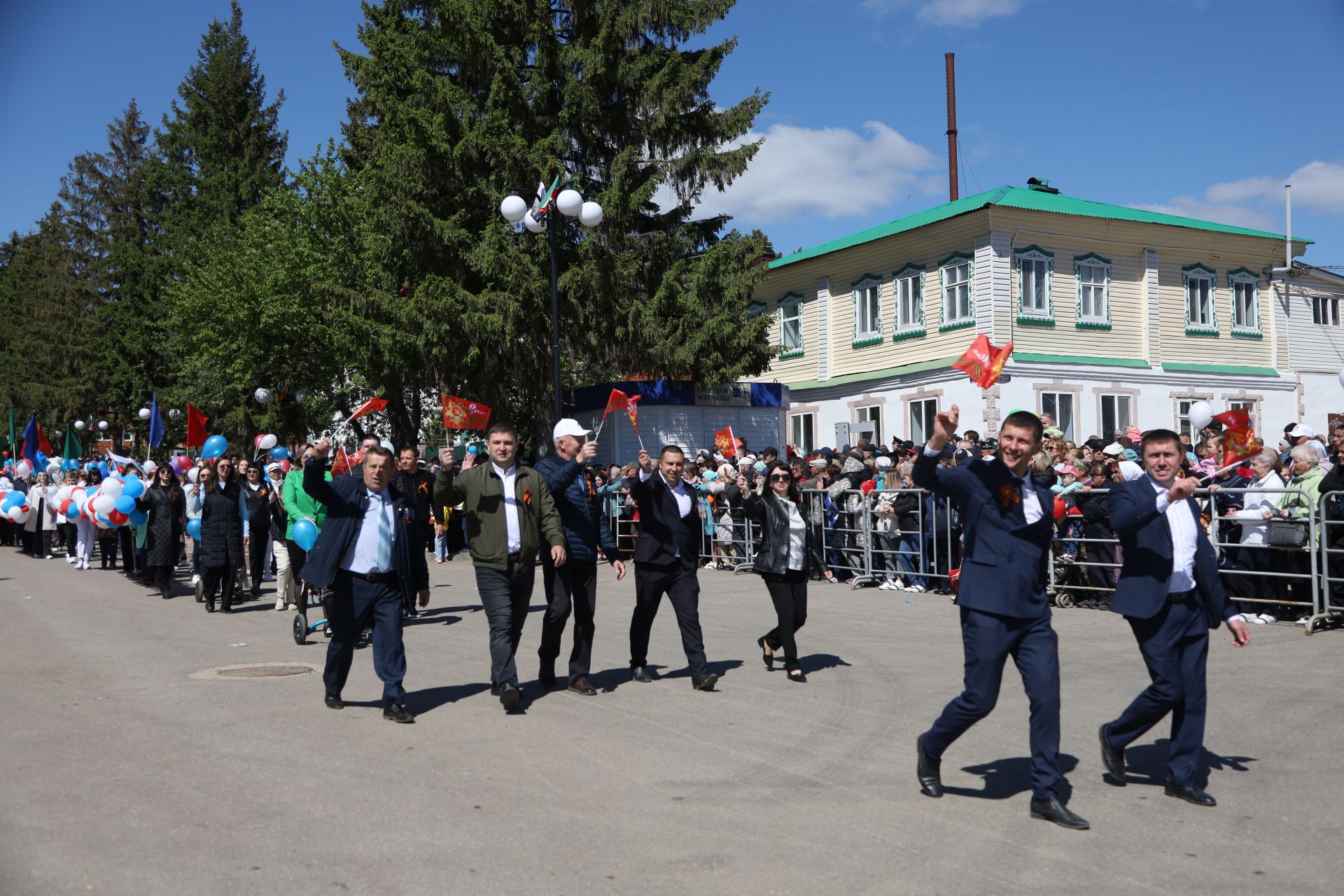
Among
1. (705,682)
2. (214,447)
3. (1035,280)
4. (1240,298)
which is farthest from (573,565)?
(1240,298)

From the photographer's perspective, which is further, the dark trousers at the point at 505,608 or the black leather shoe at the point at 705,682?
the black leather shoe at the point at 705,682

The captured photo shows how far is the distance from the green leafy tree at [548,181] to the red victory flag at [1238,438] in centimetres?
1586

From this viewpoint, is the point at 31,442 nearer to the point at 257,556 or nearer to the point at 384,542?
the point at 257,556

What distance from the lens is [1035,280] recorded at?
31.4m

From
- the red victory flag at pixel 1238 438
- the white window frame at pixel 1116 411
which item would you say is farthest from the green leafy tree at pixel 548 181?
the red victory flag at pixel 1238 438

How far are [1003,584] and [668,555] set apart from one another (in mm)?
3814

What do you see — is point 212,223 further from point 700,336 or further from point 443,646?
point 443,646

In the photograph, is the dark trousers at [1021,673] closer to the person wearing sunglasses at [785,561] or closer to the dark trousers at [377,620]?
the person wearing sunglasses at [785,561]

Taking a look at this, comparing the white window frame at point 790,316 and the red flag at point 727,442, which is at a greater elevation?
the white window frame at point 790,316

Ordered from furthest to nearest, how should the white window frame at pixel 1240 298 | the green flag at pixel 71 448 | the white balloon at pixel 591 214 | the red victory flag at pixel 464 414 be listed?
the white window frame at pixel 1240 298, the green flag at pixel 71 448, the red victory flag at pixel 464 414, the white balloon at pixel 591 214

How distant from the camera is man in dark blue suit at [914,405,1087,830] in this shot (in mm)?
5719

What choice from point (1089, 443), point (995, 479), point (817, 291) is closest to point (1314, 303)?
point (817, 291)

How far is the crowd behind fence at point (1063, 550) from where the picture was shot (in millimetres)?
11758

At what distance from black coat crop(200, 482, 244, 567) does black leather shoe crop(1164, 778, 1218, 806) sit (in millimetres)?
12314
